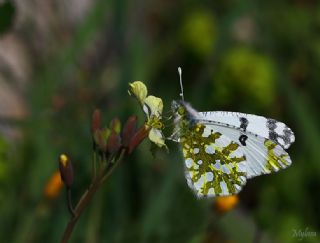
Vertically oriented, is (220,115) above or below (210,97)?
above

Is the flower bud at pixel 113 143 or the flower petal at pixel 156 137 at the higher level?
the flower bud at pixel 113 143

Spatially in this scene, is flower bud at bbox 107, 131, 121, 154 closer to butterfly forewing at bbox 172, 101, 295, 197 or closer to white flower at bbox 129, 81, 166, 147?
white flower at bbox 129, 81, 166, 147

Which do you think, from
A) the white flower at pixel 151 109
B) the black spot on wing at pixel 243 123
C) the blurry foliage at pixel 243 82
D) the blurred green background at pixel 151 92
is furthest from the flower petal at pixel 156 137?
the blurry foliage at pixel 243 82

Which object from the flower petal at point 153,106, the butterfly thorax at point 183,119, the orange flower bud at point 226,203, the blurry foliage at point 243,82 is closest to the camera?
the flower petal at point 153,106

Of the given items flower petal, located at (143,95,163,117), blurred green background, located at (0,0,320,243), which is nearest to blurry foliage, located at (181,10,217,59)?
blurred green background, located at (0,0,320,243)

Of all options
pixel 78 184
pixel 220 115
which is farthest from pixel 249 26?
pixel 220 115

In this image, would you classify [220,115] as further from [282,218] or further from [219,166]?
[282,218]

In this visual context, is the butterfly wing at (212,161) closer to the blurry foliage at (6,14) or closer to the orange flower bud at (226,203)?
the orange flower bud at (226,203)
